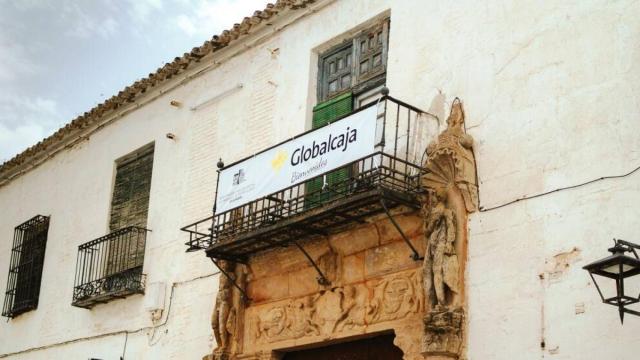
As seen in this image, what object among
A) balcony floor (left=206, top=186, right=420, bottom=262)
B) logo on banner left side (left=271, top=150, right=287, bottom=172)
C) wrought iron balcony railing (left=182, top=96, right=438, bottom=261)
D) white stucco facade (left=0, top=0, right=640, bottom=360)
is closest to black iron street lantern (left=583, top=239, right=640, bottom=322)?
white stucco facade (left=0, top=0, right=640, bottom=360)

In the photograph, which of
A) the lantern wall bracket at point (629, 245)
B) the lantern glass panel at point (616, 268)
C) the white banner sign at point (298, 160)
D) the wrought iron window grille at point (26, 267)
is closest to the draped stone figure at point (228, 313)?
the white banner sign at point (298, 160)

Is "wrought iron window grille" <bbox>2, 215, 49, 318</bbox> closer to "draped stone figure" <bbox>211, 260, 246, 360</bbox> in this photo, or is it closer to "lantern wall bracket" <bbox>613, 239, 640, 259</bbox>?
"draped stone figure" <bbox>211, 260, 246, 360</bbox>

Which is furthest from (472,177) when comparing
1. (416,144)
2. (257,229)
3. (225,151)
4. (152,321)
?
(152,321)

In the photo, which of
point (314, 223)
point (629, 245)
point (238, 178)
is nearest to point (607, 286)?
point (629, 245)

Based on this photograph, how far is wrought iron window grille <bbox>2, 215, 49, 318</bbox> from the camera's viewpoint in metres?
15.1

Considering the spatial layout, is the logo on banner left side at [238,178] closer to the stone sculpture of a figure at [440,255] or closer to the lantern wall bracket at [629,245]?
the stone sculpture of a figure at [440,255]

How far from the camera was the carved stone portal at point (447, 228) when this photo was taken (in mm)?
8523

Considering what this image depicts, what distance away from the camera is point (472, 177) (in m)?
8.89

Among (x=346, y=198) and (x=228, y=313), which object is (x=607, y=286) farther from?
(x=228, y=313)

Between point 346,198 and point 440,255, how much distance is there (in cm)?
101

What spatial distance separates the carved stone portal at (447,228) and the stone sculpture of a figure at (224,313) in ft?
9.42

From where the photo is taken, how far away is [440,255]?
28.6 feet

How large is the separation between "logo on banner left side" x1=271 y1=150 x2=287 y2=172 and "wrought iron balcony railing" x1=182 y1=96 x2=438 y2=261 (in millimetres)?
260

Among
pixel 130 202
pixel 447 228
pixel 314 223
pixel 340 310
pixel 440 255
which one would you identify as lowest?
pixel 340 310
